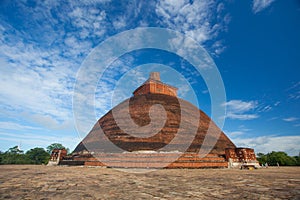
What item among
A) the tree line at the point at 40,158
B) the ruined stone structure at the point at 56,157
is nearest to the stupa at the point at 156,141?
the ruined stone structure at the point at 56,157

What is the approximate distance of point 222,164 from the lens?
45.8 ft

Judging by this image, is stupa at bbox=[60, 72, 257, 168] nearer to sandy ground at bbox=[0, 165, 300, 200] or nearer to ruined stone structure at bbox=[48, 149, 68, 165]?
ruined stone structure at bbox=[48, 149, 68, 165]

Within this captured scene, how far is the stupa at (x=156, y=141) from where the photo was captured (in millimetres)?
12984

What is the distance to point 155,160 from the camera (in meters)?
12.5

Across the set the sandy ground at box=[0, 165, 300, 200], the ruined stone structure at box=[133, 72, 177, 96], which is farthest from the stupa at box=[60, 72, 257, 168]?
the sandy ground at box=[0, 165, 300, 200]

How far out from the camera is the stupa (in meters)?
13.0

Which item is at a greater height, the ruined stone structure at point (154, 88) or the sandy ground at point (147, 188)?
the ruined stone structure at point (154, 88)

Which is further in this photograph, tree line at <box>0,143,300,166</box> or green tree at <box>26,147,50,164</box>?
green tree at <box>26,147,50,164</box>

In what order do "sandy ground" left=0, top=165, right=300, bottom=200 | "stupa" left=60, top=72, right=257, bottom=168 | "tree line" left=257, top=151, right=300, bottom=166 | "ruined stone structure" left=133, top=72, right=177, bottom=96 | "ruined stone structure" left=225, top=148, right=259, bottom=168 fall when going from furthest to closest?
"tree line" left=257, top=151, right=300, bottom=166 → "ruined stone structure" left=133, top=72, right=177, bottom=96 → "ruined stone structure" left=225, top=148, right=259, bottom=168 → "stupa" left=60, top=72, right=257, bottom=168 → "sandy ground" left=0, top=165, right=300, bottom=200

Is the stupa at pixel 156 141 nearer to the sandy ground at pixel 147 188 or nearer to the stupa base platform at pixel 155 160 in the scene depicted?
the stupa base platform at pixel 155 160

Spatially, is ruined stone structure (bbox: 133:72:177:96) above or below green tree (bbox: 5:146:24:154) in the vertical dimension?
above

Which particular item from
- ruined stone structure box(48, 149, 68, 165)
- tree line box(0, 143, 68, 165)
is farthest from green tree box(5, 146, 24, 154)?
ruined stone structure box(48, 149, 68, 165)

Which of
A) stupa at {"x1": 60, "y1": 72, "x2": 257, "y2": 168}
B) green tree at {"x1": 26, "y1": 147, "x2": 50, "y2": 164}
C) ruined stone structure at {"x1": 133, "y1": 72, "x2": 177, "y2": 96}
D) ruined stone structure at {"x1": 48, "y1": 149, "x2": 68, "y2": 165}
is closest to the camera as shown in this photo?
stupa at {"x1": 60, "y1": 72, "x2": 257, "y2": 168}

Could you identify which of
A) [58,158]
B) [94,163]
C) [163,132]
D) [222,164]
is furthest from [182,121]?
[58,158]
